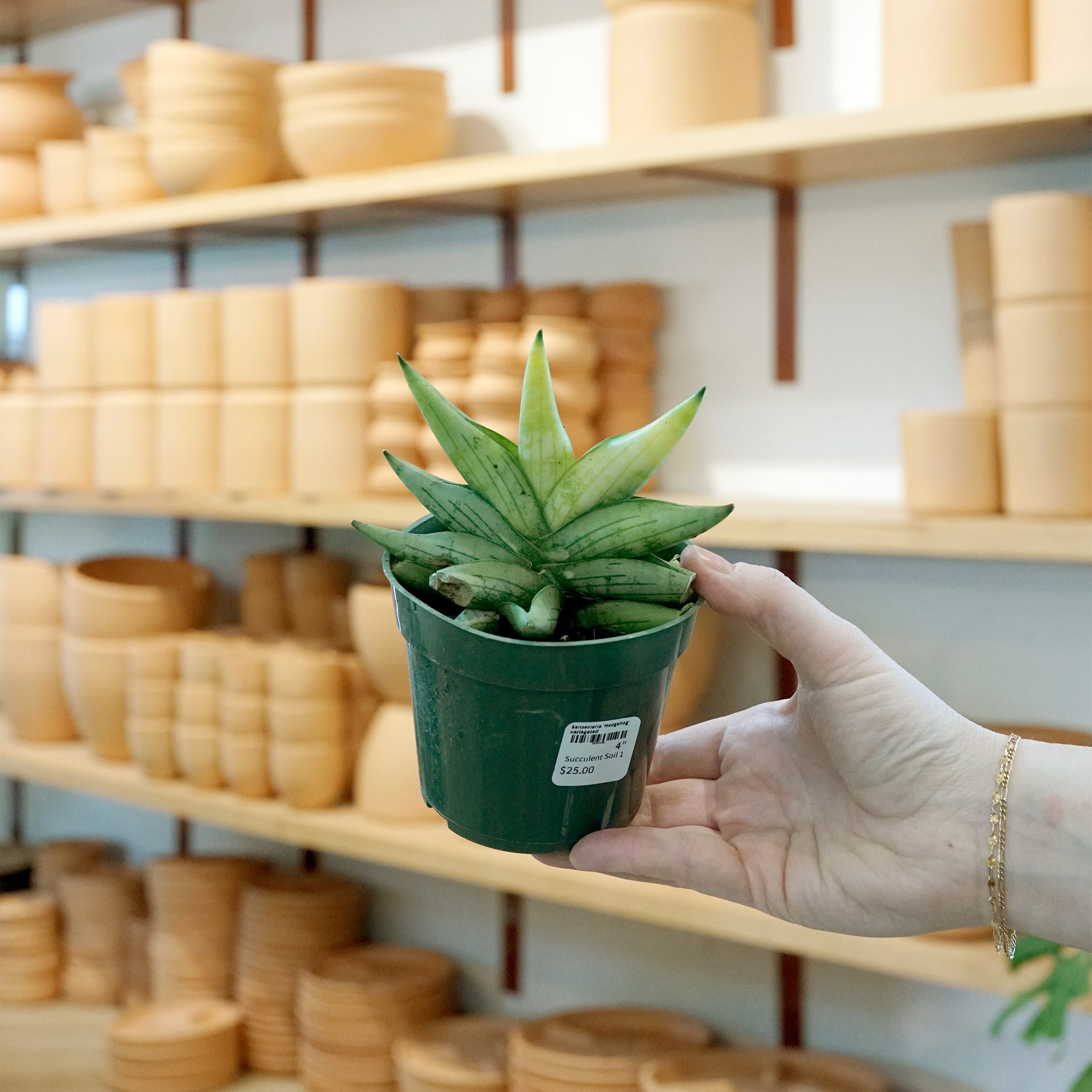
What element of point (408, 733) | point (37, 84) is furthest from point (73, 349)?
point (408, 733)

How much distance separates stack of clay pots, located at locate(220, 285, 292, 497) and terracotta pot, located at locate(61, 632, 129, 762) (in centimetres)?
35

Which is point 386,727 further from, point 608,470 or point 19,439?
point 608,470

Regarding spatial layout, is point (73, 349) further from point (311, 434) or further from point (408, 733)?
point (408, 733)

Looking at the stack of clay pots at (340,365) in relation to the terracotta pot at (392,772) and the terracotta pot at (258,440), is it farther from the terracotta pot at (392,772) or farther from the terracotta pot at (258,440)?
the terracotta pot at (392,772)

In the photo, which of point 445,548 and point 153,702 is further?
point 153,702

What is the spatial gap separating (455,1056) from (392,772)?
16.9 inches

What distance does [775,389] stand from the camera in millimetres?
1880

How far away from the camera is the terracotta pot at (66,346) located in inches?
88.0

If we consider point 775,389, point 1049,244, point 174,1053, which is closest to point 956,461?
point 1049,244

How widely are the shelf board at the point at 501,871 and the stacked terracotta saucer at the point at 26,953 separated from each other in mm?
288

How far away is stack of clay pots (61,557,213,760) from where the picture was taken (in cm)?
214

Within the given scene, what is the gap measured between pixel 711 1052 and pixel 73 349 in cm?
149

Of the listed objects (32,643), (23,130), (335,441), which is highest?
(23,130)

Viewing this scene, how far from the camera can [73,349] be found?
88.5 inches
